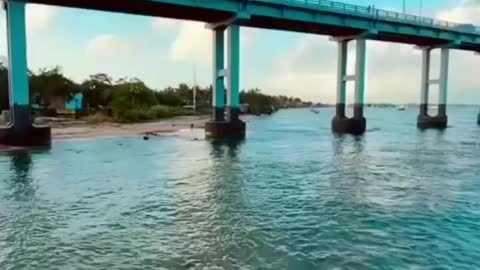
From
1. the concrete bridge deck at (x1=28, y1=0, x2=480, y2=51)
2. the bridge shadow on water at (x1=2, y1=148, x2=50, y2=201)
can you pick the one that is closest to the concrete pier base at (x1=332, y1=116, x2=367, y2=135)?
the concrete bridge deck at (x1=28, y1=0, x2=480, y2=51)

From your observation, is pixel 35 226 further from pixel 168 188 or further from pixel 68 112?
pixel 68 112

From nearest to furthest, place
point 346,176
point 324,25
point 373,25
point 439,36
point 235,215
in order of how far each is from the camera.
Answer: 1. point 235,215
2. point 346,176
3. point 324,25
4. point 373,25
5. point 439,36

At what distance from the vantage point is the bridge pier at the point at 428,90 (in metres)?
78.7

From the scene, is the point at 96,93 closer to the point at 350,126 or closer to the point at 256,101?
the point at 350,126

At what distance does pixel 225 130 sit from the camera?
51.5 m

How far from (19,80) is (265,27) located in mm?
32296

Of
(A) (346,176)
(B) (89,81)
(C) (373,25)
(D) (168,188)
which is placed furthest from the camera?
(B) (89,81)

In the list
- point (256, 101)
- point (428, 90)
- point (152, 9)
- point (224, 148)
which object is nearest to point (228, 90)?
point (152, 9)

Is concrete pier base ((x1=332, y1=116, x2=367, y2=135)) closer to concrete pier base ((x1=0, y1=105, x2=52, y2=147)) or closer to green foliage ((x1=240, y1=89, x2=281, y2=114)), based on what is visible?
concrete pier base ((x1=0, y1=105, x2=52, y2=147))

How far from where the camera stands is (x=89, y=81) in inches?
4053

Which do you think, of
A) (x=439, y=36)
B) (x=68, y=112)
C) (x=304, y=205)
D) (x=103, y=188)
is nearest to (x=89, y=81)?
(x=68, y=112)

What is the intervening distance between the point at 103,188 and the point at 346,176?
40.9ft

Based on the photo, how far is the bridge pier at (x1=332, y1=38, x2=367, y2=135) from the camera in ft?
213

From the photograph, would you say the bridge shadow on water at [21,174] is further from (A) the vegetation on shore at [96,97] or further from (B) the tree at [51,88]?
(B) the tree at [51,88]
